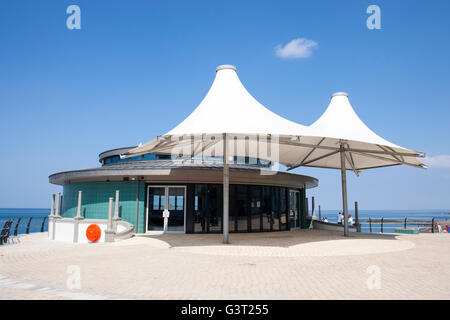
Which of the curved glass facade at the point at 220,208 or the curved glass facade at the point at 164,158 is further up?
the curved glass facade at the point at 164,158

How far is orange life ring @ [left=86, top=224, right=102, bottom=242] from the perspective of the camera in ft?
45.9

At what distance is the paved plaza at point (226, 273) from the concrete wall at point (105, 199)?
4721mm

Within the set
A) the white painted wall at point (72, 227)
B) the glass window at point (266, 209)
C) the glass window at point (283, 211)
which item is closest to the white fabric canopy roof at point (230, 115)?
the white painted wall at point (72, 227)

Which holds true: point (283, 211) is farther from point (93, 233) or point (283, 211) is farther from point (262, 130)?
point (93, 233)

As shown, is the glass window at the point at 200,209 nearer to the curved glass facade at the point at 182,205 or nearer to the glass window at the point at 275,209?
the curved glass facade at the point at 182,205

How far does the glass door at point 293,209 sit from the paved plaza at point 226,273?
821 cm

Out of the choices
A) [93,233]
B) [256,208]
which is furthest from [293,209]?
[93,233]

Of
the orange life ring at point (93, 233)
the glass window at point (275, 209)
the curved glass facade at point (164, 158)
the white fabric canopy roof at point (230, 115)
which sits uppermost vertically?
the white fabric canopy roof at point (230, 115)

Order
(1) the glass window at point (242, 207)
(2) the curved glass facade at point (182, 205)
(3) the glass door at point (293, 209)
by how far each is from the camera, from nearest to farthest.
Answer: (2) the curved glass facade at point (182, 205), (1) the glass window at point (242, 207), (3) the glass door at point (293, 209)

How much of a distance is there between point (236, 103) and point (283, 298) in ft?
28.3

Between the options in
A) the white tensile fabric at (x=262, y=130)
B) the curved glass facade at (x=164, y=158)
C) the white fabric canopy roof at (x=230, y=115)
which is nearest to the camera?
the white fabric canopy roof at (x=230, y=115)

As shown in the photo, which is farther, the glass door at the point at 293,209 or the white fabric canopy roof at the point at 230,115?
the glass door at the point at 293,209

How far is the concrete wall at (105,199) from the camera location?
16.2 m
